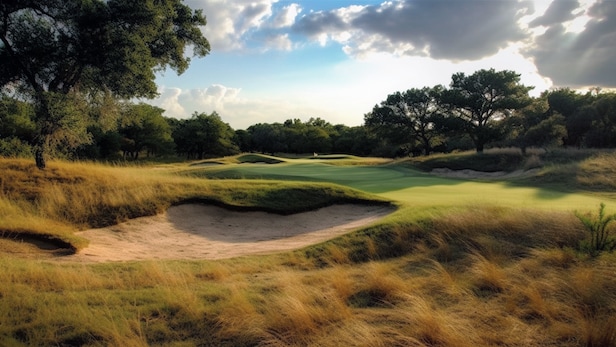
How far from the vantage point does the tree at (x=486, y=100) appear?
45812mm

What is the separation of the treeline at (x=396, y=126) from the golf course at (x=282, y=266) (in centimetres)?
264

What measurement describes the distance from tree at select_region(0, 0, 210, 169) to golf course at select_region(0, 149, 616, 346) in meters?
2.98

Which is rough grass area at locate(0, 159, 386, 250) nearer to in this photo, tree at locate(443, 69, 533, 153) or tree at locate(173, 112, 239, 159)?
tree at locate(443, 69, 533, 153)

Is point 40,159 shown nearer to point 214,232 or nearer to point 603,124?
point 214,232

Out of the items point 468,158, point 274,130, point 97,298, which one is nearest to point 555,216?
point 97,298

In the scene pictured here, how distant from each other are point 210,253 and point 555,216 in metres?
9.37

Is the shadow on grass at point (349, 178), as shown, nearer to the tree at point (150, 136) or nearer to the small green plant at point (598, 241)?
the small green plant at point (598, 241)

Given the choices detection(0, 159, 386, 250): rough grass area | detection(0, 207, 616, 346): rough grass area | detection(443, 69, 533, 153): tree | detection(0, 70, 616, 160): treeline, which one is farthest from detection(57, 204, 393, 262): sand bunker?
detection(443, 69, 533, 153): tree

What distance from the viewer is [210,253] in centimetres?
1174

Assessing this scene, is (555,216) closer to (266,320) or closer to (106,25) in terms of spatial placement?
(266,320)

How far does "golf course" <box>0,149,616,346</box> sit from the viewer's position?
5125mm

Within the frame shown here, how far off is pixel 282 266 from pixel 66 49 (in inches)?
510

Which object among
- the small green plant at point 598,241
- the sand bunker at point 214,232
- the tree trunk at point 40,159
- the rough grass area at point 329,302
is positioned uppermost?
the tree trunk at point 40,159

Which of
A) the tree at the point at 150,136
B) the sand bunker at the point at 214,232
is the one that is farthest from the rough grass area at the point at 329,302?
the tree at the point at 150,136
